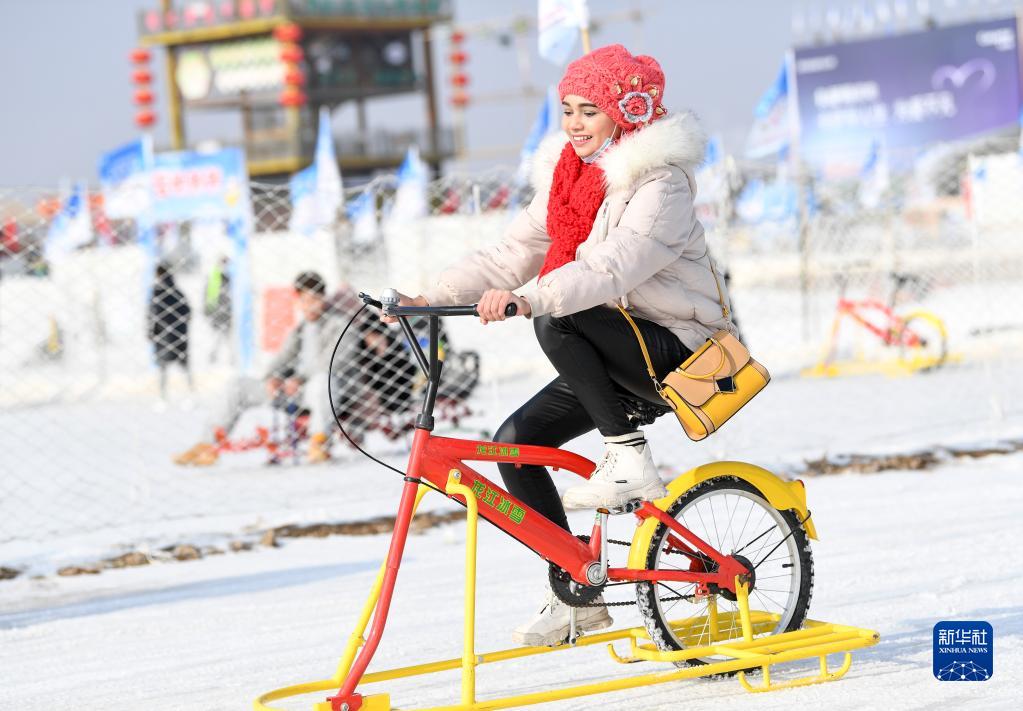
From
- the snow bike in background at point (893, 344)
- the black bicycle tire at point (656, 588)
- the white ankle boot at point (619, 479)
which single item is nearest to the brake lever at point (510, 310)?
the white ankle boot at point (619, 479)

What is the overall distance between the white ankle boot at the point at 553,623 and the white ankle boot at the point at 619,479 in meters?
0.35

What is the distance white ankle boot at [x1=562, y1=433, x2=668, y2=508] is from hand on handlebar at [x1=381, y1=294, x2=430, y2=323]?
24.3 inches

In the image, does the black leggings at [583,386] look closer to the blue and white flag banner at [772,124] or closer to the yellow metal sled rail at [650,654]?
the yellow metal sled rail at [650,654]

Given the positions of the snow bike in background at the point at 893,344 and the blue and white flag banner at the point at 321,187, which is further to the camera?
the blue and white flag banner at the point at 321,187

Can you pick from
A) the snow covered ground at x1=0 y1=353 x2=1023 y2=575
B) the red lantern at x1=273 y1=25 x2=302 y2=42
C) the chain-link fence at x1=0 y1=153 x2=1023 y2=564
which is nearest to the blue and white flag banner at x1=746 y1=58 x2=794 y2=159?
the chain-link fence at x1=0 y1=153 x2=1023 y2=564

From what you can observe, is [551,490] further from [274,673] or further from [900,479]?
[900,479]

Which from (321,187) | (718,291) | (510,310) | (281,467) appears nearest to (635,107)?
(718,291)

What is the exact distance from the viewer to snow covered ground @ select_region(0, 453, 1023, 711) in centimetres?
388

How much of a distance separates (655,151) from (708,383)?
0.64m

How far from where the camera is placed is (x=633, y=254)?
11.1ft

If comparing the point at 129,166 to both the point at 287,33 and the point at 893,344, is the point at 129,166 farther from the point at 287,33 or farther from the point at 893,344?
the point at 287,33

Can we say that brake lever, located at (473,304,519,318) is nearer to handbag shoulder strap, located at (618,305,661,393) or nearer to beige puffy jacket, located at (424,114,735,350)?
beige puffy jacket, located at (424,114,735,350)

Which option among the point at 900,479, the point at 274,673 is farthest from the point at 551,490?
the point at 900,479

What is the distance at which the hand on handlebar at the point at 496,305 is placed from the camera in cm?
317
